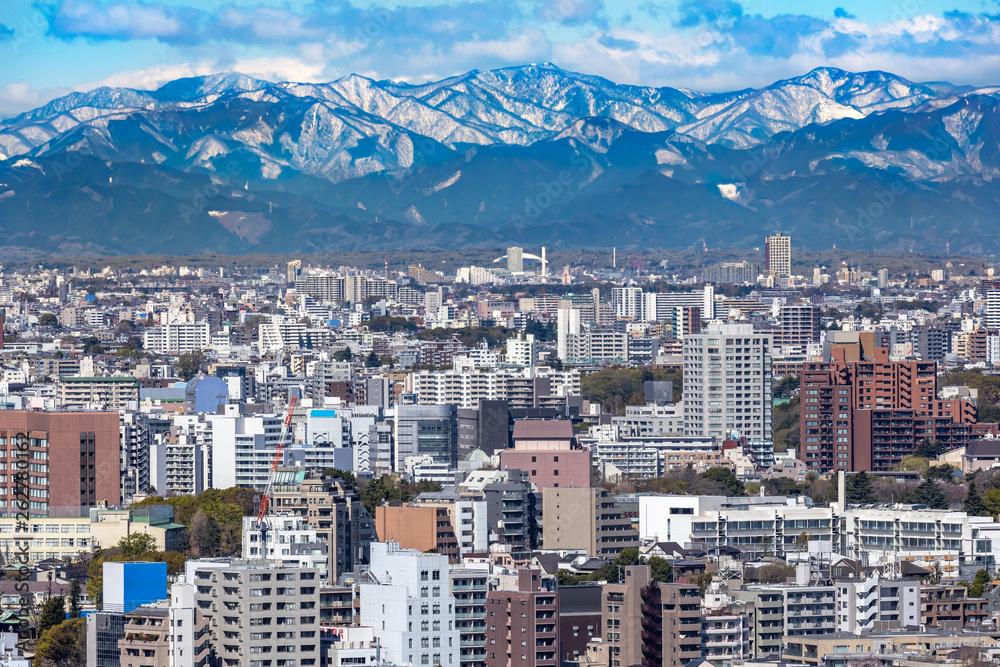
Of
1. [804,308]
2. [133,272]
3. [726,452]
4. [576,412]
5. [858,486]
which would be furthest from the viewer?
[133,272]

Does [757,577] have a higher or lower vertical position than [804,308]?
lower

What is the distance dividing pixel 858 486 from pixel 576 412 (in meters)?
20.4

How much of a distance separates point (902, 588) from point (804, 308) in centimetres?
7395

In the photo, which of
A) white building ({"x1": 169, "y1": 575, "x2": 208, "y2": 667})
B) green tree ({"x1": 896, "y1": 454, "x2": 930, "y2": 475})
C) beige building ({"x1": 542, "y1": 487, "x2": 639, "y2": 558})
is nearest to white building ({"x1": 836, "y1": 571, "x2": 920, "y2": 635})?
white building ({"x1": 169, "y1": 575, "x2": 208, "y2": 667})

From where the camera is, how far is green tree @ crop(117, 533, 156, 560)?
34.5 meters

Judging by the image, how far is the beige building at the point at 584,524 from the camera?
1542 inches

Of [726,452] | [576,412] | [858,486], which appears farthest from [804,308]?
[858,486]

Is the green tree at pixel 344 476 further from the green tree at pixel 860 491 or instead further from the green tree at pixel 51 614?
the green tree at pixel 51 614

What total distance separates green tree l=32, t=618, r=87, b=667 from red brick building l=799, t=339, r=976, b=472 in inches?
1230

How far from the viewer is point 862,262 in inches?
A: 6978

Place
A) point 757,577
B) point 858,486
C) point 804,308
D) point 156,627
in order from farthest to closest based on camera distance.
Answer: point 804,308
point 858,486
point 757,577
point 156,627

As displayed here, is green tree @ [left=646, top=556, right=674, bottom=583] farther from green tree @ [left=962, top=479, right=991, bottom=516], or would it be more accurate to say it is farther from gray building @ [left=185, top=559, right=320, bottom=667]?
green tree @ [left=962, top=479, right=991, bottom=516]

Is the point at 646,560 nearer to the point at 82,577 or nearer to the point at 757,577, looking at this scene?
the point at 757,577

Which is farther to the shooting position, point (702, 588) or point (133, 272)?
point (133, 272)
